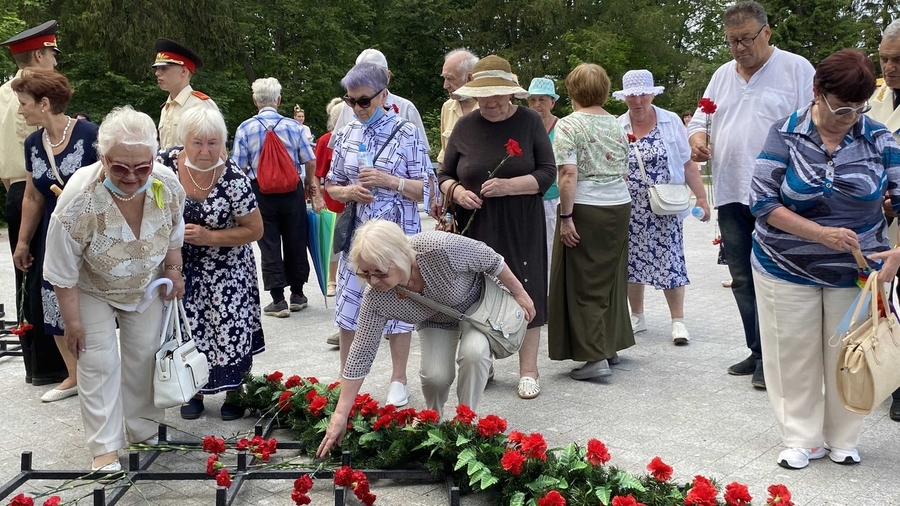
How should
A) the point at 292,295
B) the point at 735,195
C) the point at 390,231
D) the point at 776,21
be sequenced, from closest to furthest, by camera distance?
the point at 390,231 → the point at 735,195 → the point at 292,295 → the point at 776,21

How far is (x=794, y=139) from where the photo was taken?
4.16 m

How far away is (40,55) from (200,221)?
7.18ft

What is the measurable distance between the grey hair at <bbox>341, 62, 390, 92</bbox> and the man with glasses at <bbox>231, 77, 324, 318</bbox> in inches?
111

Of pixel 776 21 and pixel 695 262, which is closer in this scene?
pixel 695 262

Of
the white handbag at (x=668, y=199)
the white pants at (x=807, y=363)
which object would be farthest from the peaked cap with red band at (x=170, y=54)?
the white pants at (x=807, y=363)

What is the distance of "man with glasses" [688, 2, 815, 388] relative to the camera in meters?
5.38

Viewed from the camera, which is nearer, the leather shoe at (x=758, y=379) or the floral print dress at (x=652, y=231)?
the leather shoe at (x=758, y=379)

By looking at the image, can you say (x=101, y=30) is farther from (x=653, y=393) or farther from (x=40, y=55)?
(x=653, y=393)

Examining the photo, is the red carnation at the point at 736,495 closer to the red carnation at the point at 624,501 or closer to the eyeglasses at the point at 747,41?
the red carnation at the point at 624,501

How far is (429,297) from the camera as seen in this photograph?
4211 mm

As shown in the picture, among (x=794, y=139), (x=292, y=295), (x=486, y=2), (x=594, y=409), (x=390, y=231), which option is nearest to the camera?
(x=390, y=231)

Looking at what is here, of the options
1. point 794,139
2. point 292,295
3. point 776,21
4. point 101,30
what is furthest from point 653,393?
point 776,21

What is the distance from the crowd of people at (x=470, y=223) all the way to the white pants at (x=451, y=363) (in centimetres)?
1

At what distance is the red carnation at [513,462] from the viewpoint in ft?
11.8
